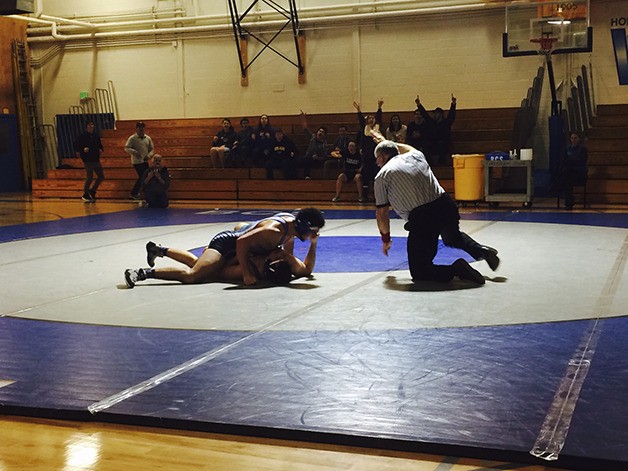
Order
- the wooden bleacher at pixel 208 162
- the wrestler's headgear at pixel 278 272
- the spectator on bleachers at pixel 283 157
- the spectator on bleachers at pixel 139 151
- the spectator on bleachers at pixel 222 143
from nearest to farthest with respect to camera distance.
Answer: the wrestler's headgear at pixel 278 272, the wooden bleacher at pixel 208 162, the spectator on bleachers at pixel 139 151, the spectator on bleachers at pixel 283 157, the spectator on bleachers at pixel 222 143

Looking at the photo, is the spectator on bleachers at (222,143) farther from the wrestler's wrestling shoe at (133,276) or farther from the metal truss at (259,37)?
the wrestler's wrestling shoe at (133,276)

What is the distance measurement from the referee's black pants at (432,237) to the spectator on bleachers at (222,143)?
12122mm

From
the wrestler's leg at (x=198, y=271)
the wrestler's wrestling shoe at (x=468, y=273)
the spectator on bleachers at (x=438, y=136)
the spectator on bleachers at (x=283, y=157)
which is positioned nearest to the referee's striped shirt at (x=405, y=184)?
the wrestler's wrestling shoe at (x=468, y=273)

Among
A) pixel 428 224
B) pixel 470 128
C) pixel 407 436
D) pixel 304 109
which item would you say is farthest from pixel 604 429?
pixel 304 109

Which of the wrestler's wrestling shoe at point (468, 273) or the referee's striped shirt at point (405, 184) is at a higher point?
the referee's striped shirt at point (405, 184)

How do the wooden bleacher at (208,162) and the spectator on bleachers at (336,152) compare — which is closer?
the spectator on bleachers at (336,152)

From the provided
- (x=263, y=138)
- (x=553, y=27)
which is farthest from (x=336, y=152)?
(x=553, y=27)

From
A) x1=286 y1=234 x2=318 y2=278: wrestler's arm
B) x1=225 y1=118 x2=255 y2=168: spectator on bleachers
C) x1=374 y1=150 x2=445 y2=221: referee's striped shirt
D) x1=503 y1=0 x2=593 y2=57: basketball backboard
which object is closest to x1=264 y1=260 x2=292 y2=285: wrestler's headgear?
x1=286 y1=234 x2=318 y2=278: wrestler's arm

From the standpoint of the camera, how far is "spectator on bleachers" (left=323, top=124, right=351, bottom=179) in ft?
58.2

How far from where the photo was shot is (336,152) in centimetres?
1766

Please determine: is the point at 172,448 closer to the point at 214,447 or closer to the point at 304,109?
the point at 214,447

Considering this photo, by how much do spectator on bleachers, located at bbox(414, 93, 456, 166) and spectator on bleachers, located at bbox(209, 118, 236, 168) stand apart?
15.2 ft

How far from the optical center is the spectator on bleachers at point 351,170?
1705 centimetres

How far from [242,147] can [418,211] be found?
11.8m
